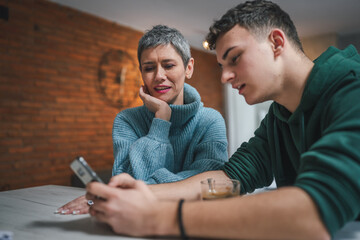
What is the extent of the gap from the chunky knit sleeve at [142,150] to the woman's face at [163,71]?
18cm

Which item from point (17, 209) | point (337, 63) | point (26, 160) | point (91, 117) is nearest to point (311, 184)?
point (337, 63)

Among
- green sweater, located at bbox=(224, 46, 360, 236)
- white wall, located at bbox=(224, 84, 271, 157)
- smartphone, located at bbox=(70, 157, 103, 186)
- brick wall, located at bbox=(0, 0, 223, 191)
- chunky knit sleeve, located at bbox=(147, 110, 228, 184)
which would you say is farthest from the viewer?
white wall, located at bbox=(224, 84, 271, 157)

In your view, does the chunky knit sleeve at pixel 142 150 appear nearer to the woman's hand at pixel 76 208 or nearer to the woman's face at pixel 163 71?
the woman's face at pixel 163 71

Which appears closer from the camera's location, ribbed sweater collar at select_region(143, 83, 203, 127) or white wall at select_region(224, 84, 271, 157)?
ribbed sweater collar at select_region(143, 83, 203, 127)

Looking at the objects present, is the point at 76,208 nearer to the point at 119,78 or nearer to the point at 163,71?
the point at 163,71

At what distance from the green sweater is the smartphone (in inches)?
19.2

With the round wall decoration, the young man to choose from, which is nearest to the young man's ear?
the young man

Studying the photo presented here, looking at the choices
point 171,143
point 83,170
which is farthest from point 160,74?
point 83,170

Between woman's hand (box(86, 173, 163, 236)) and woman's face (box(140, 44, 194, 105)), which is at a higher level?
woman's face (box(140, 44, 194, 105))

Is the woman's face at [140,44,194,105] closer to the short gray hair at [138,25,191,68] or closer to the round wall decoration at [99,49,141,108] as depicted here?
the short gray hair at [138,25,191,68]

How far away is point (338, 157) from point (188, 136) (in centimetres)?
90

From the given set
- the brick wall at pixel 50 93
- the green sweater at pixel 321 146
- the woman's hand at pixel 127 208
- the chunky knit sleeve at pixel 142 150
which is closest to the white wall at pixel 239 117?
the brick wall at pixel 50 93

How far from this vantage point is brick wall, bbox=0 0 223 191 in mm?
3430

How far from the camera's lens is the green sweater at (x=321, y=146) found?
1.91 feet
